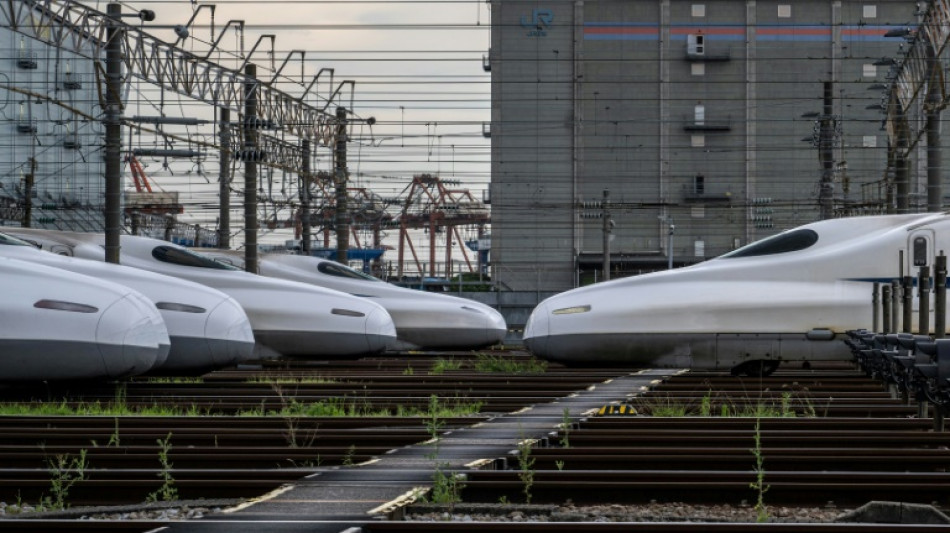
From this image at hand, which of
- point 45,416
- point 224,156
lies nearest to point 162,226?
point 224,156

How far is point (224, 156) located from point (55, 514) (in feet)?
87.6

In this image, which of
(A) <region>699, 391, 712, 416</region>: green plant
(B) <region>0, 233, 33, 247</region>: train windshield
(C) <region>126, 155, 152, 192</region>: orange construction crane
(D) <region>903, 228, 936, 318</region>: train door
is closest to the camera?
(A) <region>699, 391, 712, 416</region>: green plant

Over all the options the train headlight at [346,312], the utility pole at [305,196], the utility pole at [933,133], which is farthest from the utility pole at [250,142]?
the utility pole at [933,133]

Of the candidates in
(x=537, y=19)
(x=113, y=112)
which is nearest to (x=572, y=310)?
(x=113, y=112)

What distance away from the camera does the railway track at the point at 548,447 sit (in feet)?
25.6

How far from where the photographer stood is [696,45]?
68.7 metres

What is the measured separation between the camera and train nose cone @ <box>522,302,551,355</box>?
17969 mm

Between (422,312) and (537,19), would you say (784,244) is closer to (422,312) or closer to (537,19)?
(422,312)

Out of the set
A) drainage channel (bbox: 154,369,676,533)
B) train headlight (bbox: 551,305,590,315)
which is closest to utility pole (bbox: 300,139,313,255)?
train headlight (bbox: 551,305,590,315)

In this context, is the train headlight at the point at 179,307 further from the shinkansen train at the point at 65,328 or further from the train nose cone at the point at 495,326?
the train nose cone at the point at 495,326

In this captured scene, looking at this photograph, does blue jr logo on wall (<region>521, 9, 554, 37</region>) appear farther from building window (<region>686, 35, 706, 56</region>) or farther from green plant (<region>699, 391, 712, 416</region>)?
green plant (<region>699, 391, 712, 416</region>)

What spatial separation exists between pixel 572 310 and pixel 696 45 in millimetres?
52827

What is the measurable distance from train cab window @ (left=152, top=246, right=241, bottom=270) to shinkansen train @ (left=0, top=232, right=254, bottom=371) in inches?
161

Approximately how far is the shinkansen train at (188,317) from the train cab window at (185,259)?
13.4 feet
